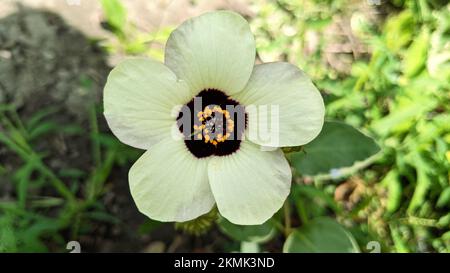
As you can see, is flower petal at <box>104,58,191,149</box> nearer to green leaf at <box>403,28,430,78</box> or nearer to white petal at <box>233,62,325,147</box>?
white petal at <box>233,62,325,147</box>

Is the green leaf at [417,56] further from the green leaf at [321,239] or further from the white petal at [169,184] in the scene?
the white petal at [169,184]

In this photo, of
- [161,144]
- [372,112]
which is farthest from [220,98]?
[372,112]

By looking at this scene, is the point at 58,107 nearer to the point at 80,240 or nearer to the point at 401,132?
the point at 80,240

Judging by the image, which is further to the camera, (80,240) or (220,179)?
(80,240)

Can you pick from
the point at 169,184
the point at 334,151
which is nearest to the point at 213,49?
the point at 169,184

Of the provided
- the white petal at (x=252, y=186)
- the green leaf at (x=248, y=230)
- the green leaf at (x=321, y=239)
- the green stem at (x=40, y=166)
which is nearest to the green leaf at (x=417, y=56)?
the green leaf at (x=321, y=239)

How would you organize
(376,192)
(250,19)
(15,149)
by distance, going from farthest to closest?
(250,19) → (376,192) → (15,149)

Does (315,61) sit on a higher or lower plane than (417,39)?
lower

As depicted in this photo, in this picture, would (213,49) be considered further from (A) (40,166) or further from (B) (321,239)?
(A) (40,166)
